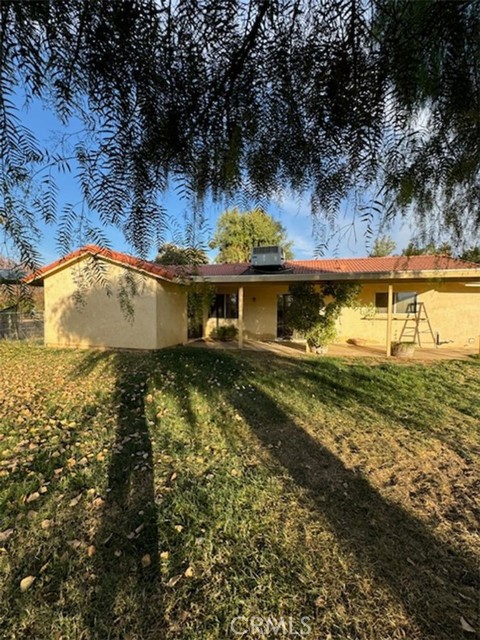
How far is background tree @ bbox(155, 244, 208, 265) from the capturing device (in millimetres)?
1076

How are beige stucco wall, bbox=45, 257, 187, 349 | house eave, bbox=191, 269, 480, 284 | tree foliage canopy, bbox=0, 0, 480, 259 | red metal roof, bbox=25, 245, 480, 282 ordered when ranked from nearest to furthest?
tree foliage canopy, bbox=0, 0, 480, 259 → red metal roof, bbox=25, 245, 480, 282 → house eave, bbox=191, 269, 480, 284 → beige stucco wall, bbox=45, 257, 187, 349

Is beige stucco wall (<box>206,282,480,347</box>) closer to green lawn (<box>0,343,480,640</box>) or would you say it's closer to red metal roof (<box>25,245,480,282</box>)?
red metal roof (<box>25,245,480,282</box>)

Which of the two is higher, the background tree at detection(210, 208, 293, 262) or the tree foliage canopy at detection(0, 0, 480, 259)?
the tree foliage canopy at detection(0, 0, 480, 259)

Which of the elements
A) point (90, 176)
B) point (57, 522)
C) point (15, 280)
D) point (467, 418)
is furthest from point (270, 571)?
point (467, 418)

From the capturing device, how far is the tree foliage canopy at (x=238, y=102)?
32.3 inches

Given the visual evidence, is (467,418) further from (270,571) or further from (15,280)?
(15,280)

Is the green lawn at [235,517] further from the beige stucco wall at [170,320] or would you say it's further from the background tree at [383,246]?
the beige stucco wall at [170,320]

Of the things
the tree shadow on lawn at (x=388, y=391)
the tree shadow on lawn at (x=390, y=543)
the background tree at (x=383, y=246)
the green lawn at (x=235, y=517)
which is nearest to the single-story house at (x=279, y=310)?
the tree shadow on lawn at (x=388, y=391)

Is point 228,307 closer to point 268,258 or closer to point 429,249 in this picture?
point 268,258

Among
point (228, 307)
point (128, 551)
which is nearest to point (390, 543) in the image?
point (128, 551)

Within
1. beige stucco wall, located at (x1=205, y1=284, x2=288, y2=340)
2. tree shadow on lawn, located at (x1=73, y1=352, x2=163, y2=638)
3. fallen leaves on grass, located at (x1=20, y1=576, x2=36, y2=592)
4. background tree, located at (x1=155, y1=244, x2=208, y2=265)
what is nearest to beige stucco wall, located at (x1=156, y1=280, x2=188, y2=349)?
beige stucco wall, located at (x1=205, y1=284, x2=288, y2=340)

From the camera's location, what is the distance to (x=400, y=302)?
1195 cm

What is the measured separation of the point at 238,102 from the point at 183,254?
0.57 meters

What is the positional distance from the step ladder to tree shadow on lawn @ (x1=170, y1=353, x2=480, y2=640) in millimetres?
9456
